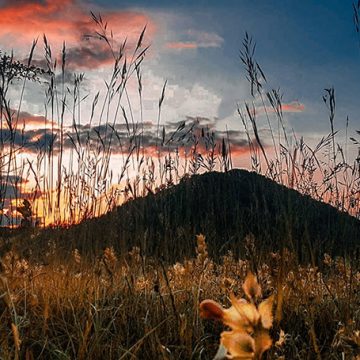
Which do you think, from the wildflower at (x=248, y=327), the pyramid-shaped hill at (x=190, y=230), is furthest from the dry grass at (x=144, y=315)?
the wildflower at (x=248, y=327)

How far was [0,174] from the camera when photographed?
348cm

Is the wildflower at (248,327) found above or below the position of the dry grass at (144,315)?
above

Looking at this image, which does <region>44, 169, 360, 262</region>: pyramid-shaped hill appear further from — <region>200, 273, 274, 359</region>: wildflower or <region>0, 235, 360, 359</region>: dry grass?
<region>200, 273, 274, 359</region>: wildflower

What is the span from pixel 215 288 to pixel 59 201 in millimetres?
1760

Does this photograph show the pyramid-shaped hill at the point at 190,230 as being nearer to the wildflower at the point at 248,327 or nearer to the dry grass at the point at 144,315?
the dry grass at the point at 144,315

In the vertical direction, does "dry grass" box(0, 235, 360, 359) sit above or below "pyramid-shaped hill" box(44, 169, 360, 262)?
below

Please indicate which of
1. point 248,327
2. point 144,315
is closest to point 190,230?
point 144,315

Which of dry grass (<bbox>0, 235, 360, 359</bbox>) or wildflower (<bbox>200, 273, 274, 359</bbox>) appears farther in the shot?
dry grass (<bbox>0, 235, 360, 359</bbox>)

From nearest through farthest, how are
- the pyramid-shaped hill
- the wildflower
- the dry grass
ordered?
the wildflower, the dry grass, the pyramid-shaped hill

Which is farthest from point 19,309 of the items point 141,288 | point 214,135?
point 214,135

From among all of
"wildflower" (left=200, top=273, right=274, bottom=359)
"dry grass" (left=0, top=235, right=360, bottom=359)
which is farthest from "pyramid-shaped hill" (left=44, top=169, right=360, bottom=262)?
"wildflower" (left=200, top=273, right=274, bottom=359)

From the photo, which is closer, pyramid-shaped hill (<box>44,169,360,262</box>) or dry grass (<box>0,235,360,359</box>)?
dry grass (<box>0,235,360,359</box>)

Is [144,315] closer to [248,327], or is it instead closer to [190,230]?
[248,327]

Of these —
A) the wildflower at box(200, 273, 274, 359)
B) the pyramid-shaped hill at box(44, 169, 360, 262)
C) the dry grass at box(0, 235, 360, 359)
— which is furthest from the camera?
the pyramid-shaped hill at box(44, 169, 360, 262)
